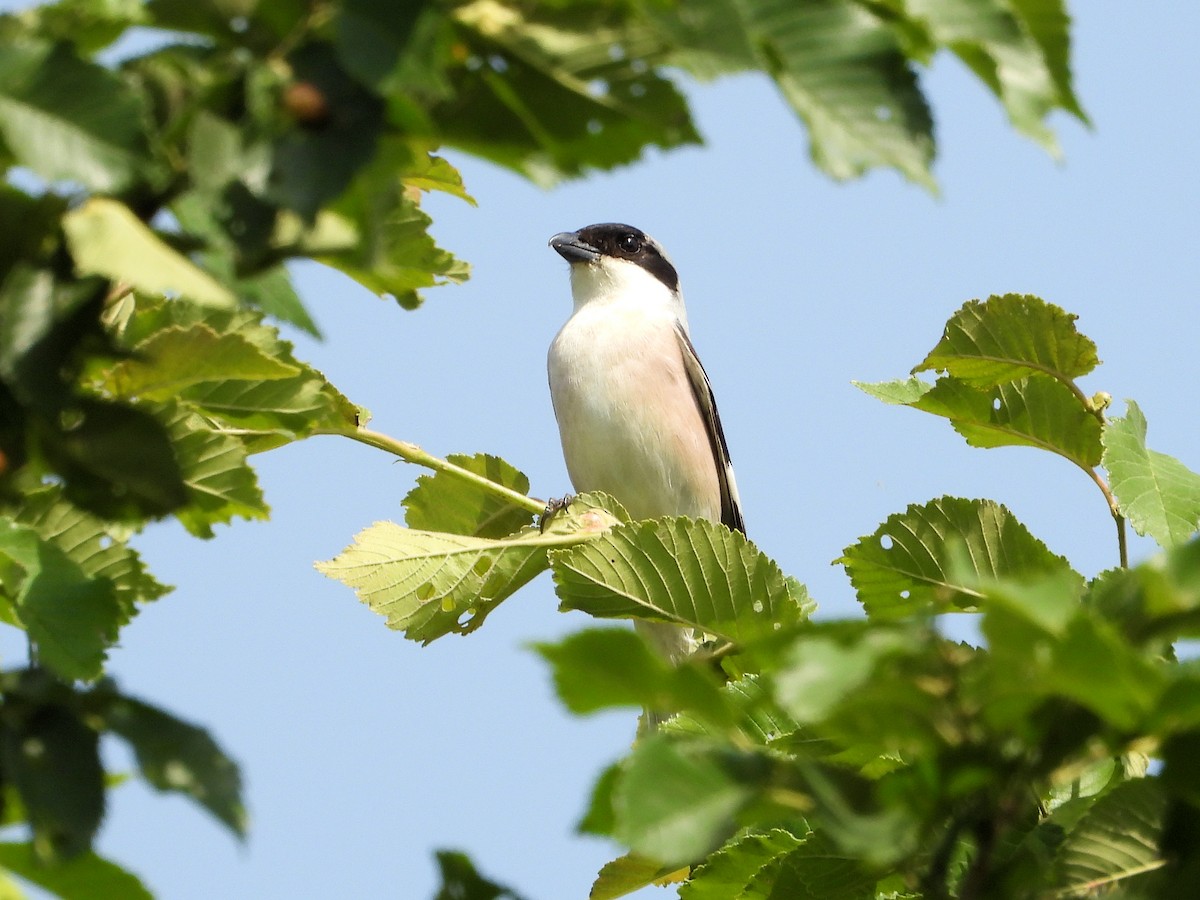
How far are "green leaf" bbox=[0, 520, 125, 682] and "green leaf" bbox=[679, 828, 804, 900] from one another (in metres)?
1.31

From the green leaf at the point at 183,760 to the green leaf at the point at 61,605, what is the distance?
467mm

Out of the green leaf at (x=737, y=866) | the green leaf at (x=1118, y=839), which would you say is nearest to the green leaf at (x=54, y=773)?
the green leaf at (x=1118, y=839)

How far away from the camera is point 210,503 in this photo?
2303 mm

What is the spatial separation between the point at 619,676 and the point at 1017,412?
8.06 ft

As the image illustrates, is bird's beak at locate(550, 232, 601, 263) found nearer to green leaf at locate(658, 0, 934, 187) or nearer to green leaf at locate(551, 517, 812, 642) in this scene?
green leaf at locate(551, 517, 812, 642)

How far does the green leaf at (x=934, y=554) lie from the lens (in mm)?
3154

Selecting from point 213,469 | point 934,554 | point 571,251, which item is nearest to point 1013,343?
point 934,554

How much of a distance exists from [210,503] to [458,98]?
0.92 m

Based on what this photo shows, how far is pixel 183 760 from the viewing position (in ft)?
5.12

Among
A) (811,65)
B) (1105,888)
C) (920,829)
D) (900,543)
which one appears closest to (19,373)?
(811,65)

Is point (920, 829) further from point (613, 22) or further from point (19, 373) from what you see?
point (19, 373)

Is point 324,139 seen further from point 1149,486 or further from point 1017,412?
point 1017,412

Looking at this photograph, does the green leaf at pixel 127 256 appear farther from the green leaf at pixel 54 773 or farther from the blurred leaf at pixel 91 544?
the blurred leaf at pixel 91 544

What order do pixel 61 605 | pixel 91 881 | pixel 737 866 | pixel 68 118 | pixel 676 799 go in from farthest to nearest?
pixel 737 866 → pixel 61 605 → pixel 91 881 → pixel 68 118 → pixel 676 799
